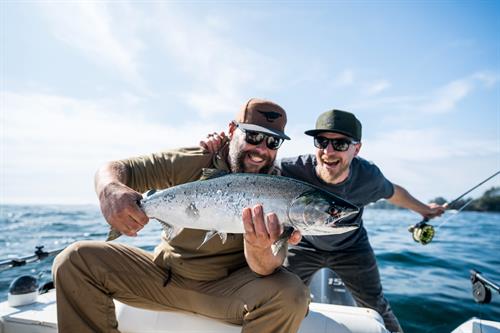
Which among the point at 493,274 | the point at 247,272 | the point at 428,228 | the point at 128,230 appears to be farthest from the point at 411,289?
the point at 128,230

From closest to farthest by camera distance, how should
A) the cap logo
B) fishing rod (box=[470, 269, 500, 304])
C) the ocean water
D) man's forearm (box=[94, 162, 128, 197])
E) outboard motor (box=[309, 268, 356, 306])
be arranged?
man's forearm (box=[94, 162, 128, 197]) → the cap logo → fishing rod (box=[470, 269, 500, 304]) → outboard motor (box=[309, 268, 356, 306]) → the ocean water

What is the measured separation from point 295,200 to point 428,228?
4114 millimetres

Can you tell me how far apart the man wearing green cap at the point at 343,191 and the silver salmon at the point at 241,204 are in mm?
1974

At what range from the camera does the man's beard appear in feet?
10.8

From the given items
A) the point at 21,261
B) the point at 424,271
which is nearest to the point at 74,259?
the point at 21,261

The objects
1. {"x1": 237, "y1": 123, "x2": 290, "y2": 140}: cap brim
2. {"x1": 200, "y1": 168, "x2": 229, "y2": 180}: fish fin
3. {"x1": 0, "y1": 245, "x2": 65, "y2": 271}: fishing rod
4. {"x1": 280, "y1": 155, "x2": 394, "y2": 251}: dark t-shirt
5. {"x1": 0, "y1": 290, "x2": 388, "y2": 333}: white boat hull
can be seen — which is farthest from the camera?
{"x1": 280, "y1": 155, "x2": 394, "y2": 251}: dark t-shirt

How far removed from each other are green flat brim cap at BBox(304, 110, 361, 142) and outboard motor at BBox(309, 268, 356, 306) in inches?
95.1

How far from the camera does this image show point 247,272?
2.92 metres

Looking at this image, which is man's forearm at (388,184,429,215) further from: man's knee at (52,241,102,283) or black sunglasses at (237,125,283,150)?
man's knee at (52,241,102,283)

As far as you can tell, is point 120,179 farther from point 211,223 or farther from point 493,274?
point 493,274

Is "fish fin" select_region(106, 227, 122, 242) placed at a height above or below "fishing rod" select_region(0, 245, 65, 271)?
above

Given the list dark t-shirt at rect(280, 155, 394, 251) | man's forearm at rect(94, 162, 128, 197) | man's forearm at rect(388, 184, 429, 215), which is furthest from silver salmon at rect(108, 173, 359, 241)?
man's forearm at rect(388, 184, 429, 215)

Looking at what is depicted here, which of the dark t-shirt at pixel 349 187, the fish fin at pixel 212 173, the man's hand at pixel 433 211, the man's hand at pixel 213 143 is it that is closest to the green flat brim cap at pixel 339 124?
the dark t-shirt at pixel 349 187

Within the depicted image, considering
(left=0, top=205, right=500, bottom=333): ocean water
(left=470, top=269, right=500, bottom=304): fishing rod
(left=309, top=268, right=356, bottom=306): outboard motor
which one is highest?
(left=470, top=269, right=500, bottom=304): fishing rod
